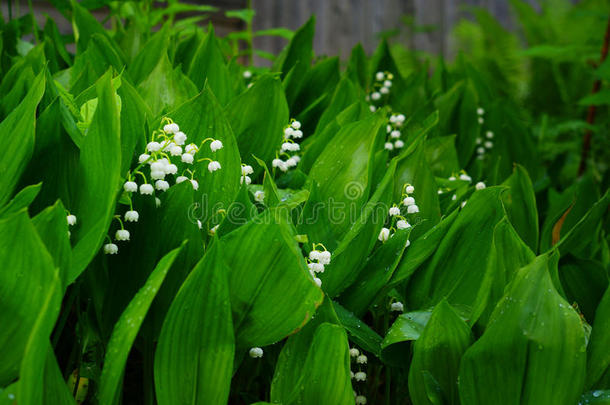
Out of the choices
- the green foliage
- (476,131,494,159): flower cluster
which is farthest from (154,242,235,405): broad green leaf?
(476,131,494,159): flower cluster

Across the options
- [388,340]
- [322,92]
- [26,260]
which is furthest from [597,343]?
[322,92]

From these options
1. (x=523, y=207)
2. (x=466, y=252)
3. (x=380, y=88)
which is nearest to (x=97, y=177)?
(x=466, y=252)

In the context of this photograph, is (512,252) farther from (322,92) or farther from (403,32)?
(403,32)

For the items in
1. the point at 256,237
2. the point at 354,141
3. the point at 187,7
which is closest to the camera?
the point at 256,237

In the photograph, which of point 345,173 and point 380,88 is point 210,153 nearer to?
point 345,173

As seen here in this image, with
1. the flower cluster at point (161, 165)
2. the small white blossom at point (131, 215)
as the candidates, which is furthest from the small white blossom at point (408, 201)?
the small white blossom at point (131, 215)

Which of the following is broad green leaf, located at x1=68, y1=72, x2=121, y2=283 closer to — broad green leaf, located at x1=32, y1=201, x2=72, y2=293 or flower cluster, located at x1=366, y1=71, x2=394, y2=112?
broad green leaf, located at x1=32, y1=201, x2=72, y2=293

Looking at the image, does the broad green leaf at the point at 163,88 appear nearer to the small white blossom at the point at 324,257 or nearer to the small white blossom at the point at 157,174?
the small white blossom at the point at 157,174
